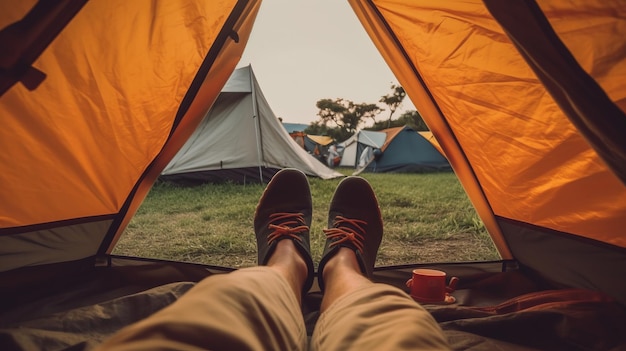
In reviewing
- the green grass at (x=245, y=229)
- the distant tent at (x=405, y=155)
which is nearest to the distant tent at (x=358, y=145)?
the distant tent at (x=405, y=155)

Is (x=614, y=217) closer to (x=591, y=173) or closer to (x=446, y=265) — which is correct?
(x=591, y=173)

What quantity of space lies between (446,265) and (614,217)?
486 millimetres

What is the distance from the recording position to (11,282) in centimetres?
91

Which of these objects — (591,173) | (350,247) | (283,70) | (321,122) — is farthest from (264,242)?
(321,122)

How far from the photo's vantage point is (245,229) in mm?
1858

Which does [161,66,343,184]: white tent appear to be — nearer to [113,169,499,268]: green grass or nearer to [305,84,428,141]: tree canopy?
[113,169,499,268]: green grass

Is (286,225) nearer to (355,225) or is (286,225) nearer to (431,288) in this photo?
(355,225)

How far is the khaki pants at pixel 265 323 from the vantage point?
35 centimetres

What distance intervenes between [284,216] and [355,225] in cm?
24

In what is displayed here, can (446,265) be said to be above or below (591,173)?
below

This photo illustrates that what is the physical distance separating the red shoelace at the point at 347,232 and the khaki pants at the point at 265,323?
50cm

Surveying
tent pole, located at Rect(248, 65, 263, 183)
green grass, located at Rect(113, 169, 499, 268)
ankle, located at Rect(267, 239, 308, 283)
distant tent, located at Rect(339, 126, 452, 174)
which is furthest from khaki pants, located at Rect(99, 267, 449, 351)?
distant tent, located at Rect(339, 126, 452, 174)

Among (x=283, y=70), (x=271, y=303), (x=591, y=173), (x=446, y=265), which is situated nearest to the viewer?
(x=271, y=303)

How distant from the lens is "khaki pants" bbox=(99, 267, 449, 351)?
13.7 inches
